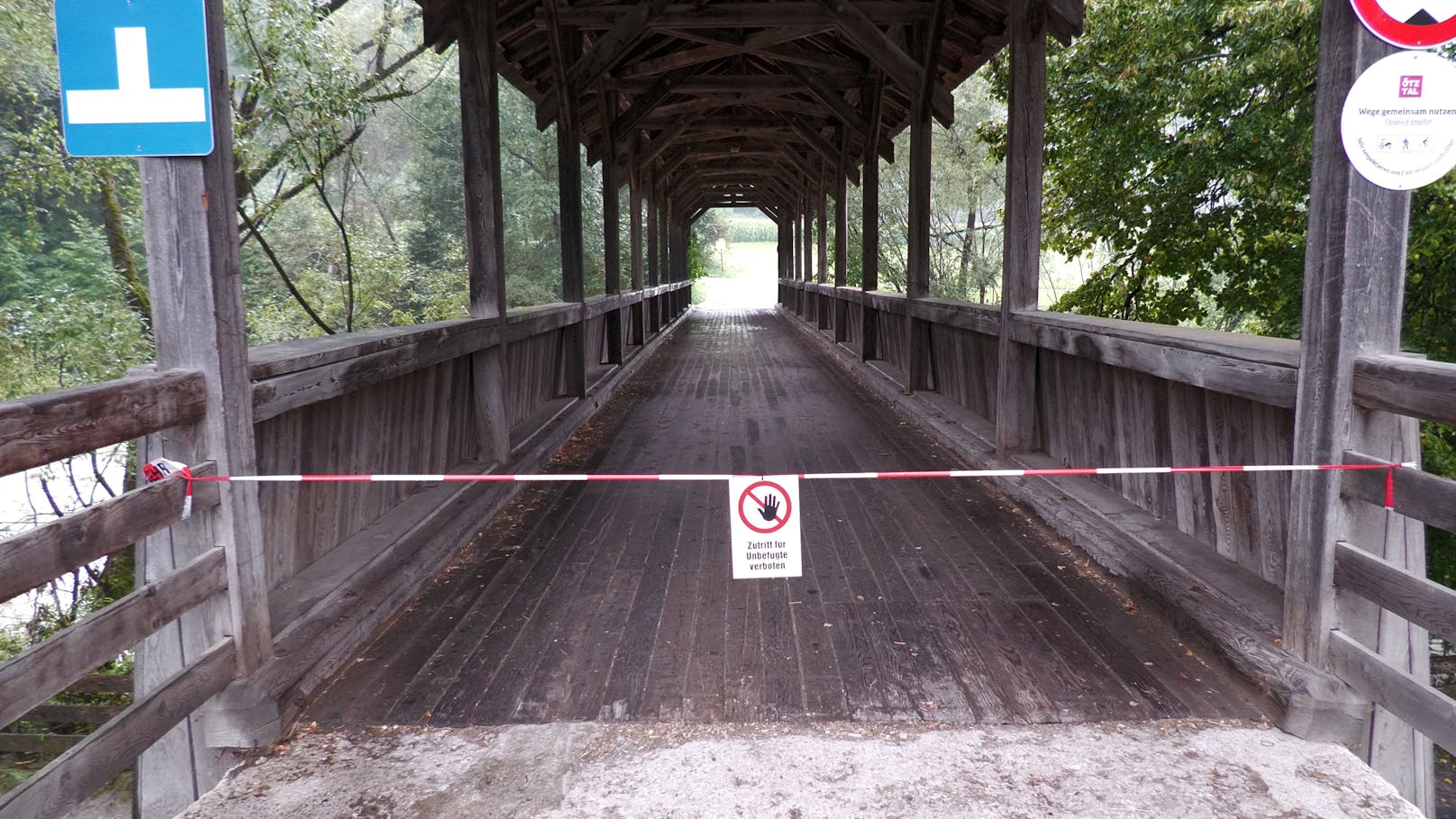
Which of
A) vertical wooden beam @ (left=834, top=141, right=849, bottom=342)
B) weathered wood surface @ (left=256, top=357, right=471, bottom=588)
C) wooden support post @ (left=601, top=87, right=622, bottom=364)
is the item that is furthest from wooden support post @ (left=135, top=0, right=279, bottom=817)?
vertical wooden beam @ (left=834, top=141, right=849, bottom=342)

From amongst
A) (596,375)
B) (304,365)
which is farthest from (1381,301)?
(596,375)

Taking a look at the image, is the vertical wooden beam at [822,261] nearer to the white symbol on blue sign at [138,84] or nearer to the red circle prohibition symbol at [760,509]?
the red circle prohibition symbol at [760,509]

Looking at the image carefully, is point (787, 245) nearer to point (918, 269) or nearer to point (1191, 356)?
point (918, 269)

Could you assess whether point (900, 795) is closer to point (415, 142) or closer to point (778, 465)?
point (778, 465)

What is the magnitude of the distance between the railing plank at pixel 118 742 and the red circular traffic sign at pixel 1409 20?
335 centimetres

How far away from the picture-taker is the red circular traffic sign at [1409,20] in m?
2.25

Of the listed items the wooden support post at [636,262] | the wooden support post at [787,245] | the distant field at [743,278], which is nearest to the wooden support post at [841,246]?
the wooden support post at [636,262]

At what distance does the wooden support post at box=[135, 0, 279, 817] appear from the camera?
7.79 ft

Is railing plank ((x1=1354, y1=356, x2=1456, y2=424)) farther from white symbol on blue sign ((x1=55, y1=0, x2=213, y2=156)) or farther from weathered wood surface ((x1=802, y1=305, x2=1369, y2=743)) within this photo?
white symbol on blue sign ((x1=55, y1=0, x2=213, y2=156))

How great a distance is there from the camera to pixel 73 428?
1.94 m

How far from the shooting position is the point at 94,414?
2002 mm

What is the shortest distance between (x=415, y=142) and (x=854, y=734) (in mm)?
27216

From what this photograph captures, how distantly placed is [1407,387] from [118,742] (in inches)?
120

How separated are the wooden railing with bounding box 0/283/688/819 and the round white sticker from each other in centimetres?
298
